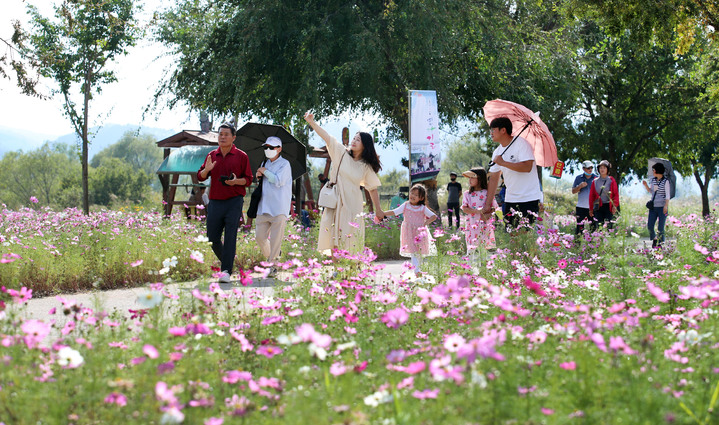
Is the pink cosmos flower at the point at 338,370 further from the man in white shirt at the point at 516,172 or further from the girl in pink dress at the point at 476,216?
the girl in pink dress at the point at 476,216

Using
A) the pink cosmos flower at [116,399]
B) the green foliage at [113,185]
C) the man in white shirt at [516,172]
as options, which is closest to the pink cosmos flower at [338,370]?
the pink cosmos flower at [116,399]

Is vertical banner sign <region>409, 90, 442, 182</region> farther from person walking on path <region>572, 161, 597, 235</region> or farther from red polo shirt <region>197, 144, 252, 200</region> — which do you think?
red polo shirt <region>197, 144, 252, 200</region>

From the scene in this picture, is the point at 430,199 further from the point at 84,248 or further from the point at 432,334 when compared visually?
the point at 432,334

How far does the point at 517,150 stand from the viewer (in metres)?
7.93

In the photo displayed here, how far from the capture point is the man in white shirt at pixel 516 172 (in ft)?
25.9

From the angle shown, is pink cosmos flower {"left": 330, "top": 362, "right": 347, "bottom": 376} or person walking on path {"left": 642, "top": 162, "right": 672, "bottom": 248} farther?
person walking on path {"left": 642, "top": 162, "right": 672, "bottom": 248}

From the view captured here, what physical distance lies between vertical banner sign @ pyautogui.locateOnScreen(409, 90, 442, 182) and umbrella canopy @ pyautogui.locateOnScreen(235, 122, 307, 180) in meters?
2.22

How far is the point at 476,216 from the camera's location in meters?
10.4

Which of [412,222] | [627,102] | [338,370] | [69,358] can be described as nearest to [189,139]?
[412,222]

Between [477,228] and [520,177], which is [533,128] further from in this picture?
[520,177]

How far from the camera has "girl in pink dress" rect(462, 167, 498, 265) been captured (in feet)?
28.5

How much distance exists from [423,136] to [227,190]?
7.04 meters

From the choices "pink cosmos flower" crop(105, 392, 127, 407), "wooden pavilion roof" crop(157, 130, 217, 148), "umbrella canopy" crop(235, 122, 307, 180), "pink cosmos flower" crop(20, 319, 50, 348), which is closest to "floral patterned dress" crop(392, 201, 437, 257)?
"umbrella canopy" crop(235, 122, 307, 180)

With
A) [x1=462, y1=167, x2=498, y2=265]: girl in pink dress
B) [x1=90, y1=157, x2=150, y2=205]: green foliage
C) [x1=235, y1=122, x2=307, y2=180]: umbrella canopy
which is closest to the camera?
[x1=462, y1=167, x2=498, y2=265]: girl in pink dress
